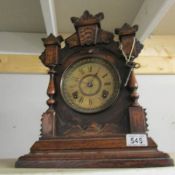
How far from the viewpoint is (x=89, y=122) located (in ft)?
2.55

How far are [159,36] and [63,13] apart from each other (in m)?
0.53

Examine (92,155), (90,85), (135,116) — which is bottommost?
(92,155)

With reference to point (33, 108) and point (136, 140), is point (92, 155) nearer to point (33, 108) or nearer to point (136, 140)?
point (136, 140)

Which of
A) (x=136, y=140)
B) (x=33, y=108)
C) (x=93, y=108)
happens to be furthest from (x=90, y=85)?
(x=33, y=108)

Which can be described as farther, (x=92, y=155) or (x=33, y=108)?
(x=33, y=108)

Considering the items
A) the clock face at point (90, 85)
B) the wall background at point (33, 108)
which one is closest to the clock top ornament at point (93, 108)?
the clock face at point (90, 85)

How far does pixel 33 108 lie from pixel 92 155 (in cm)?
61

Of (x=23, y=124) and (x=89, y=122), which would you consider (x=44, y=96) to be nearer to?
(x=23, y=124)

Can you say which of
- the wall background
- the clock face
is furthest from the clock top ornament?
the wall background

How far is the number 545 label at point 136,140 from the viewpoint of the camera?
27.8 inches

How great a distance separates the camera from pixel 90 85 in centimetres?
81

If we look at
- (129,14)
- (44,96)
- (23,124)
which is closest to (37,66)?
(44,96)

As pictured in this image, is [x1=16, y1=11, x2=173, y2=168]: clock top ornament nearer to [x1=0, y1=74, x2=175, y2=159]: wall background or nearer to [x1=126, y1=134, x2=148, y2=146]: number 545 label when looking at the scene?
[x1=126, y1=134, x2=148, y2=146]: number 545 label

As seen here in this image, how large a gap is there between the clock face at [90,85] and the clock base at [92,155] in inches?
4.5
